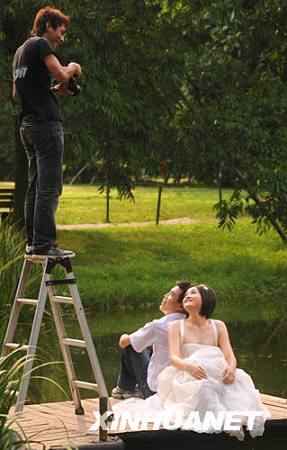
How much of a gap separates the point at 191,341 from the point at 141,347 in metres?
0.70

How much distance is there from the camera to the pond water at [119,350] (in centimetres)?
1479

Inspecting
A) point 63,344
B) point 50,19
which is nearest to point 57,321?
point 63,344

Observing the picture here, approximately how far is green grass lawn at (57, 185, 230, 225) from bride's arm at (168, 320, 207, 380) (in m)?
26.0

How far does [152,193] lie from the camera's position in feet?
178

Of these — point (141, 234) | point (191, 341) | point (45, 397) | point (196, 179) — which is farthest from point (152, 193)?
point (191, 341)

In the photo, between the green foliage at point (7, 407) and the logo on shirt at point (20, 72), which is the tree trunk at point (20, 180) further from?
the green foliage at point (7, 407)

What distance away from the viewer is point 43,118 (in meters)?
10.2

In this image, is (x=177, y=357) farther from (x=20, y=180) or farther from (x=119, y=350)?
(x=20, y=180)

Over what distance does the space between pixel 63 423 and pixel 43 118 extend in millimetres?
2169

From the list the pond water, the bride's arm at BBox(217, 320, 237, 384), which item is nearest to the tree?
the pond water

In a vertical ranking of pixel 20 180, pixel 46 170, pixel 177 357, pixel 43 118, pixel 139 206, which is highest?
pixel 43 118

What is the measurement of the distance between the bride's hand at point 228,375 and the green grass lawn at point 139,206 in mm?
26200

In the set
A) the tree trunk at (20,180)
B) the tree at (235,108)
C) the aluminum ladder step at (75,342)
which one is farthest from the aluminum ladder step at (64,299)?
the tree trunk at (20,180)

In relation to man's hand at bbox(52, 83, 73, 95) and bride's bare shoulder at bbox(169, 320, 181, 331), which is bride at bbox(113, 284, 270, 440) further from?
man's hand at bbox(52, 83, 73, 95)
